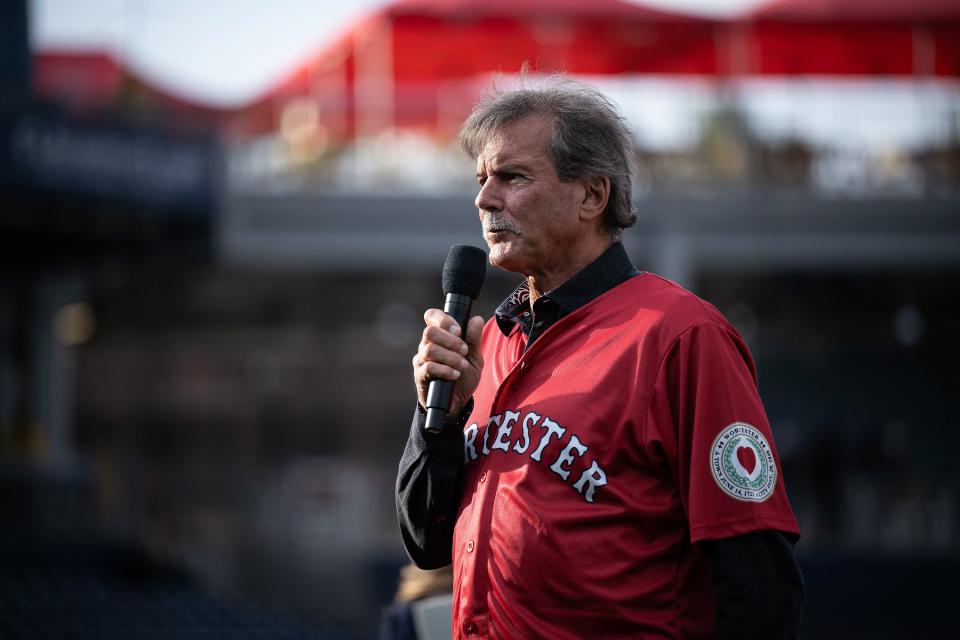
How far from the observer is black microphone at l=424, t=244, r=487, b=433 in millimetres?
2230

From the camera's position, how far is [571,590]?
2.05m

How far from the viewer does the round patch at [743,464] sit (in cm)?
198

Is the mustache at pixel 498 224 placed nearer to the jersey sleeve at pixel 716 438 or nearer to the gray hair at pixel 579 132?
the gray hair at pixel 579 132

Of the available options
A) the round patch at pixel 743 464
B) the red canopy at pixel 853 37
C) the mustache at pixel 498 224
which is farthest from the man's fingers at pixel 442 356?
the red canopy at pixel 853 37

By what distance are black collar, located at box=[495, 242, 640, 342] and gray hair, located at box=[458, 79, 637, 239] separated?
0.07m

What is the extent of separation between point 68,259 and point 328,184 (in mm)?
2918

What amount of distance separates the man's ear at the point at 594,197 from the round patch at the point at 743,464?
0.51 metres

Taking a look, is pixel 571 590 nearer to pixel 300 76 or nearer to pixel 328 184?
pixel 328 184

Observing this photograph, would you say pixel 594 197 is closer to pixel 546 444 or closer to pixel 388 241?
pixel 546 444

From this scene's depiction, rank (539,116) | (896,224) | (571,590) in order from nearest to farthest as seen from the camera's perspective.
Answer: (571,590) < (539,116) < (896,224)

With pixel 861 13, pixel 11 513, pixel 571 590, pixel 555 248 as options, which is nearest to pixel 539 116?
pixel 555 248

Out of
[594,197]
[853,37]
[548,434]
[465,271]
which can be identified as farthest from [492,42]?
[548,434]

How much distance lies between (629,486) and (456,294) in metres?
0.58

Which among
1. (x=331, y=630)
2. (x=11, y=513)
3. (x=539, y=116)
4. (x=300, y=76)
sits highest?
(x=300, y=76)
